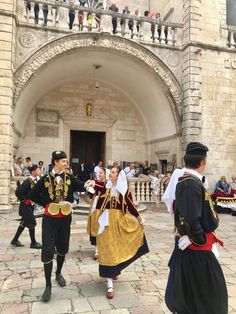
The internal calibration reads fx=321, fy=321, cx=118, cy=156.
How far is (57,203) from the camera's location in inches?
161

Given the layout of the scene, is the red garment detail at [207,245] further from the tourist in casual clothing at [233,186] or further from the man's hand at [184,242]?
the tourist in casual clothing at [233,186]

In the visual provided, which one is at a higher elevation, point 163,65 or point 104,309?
point 163,65

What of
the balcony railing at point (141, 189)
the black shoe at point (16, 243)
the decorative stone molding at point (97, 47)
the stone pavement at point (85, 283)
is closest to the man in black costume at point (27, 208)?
the black shoe at point (16, 243)

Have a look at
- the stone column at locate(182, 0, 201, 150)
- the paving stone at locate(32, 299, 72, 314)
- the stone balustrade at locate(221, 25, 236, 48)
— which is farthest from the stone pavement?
the stone balustrade at locate(221, 25, 236, 48)

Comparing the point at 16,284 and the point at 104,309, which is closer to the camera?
the point at 104,309

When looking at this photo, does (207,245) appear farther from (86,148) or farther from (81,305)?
(86,148)

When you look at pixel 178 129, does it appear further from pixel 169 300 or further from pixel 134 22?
pixel 169 300

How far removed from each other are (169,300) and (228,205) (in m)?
9.60

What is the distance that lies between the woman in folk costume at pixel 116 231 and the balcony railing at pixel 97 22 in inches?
333

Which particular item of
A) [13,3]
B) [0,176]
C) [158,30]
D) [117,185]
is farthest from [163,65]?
[117,185]

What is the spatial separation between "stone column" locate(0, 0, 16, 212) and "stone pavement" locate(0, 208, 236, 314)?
327 cm

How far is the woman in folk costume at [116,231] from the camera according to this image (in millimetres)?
3910

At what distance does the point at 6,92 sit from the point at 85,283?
7.46 m

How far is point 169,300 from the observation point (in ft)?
8.72
